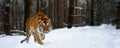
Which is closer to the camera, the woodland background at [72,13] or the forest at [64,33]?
the forest at [64,33]

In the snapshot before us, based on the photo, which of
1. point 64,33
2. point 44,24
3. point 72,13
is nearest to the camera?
point 44,24

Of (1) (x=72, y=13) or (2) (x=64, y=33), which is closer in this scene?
(2) (x=64, y=33)

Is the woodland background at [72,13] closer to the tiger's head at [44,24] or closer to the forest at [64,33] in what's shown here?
the forest at [64,33]

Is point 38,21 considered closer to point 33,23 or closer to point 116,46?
point 33,23

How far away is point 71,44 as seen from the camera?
23.7 ft

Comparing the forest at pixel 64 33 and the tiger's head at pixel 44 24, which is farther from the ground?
the tiger's head at pixel 44 24

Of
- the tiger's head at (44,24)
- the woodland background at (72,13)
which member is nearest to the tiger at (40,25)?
the tiger's head at (44,24)

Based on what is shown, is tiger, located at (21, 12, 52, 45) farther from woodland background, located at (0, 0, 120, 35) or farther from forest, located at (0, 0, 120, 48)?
woodland background, located at (0, 0, 120, 35)

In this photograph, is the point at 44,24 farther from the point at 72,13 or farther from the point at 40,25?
the point at 72,13

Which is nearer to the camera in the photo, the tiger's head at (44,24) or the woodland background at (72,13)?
the tiger's head at (44,24)

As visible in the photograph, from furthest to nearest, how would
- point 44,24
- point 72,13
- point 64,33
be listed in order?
1. point 72,13
2. point 64,33
3. point 44,24

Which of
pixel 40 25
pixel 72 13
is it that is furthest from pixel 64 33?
pixel 72 13

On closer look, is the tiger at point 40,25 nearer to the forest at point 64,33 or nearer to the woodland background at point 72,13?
the forest at point 64,33

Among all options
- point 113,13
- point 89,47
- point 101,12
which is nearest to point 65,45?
point 89,47
